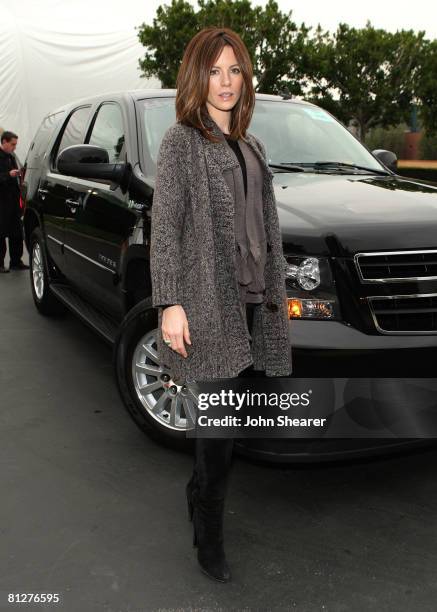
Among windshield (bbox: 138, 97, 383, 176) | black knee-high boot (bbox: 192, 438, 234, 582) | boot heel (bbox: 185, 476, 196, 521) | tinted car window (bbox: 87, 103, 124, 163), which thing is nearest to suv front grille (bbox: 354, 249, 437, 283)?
black knee-high boot (bbox: 192, 438, 234, 582)

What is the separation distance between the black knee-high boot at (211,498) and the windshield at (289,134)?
2.04 meters

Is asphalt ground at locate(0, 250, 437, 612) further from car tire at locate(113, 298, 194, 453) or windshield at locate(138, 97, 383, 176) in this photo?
windshield at locate(138, 97, 383, 176)

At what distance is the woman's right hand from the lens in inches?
97.7

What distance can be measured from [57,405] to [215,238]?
251 cm

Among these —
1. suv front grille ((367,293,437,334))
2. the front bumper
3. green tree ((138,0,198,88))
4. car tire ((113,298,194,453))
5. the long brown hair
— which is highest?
green tree ((138,0,198,88))

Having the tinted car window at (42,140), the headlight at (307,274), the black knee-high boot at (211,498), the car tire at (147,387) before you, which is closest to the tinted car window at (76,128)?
the tinted car window at (42,140)

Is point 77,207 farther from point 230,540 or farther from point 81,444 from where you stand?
point 230,540

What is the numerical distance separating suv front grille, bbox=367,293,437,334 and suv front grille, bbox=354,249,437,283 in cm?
8

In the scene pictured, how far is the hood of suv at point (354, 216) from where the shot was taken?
315cm

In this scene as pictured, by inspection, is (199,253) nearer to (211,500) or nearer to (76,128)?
(211,500)

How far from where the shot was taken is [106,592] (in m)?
2.72

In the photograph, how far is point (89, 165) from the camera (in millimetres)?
4289

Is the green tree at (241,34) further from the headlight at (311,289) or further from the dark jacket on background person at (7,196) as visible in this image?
the headlight at (311,289)

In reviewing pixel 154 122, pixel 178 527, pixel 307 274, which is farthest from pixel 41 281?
pixel 307 274
